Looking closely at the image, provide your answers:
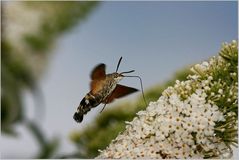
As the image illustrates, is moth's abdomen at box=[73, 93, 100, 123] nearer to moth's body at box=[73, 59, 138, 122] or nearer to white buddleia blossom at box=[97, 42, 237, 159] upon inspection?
moth's body at box=[73, 59, 138, 122]

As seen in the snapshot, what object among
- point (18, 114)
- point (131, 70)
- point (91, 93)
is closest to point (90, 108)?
point (91, 93)

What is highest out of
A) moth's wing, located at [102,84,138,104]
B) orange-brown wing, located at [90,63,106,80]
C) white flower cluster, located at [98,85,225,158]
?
orange-brown wing, located at [90,63,106,80]

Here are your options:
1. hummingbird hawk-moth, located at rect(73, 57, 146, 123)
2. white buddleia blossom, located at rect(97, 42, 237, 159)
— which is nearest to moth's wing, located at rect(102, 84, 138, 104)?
hummingbird hawk-moth, located at rect(73, 57, 146, 123)

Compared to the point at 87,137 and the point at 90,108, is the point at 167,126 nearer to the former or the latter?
the point at 90,108

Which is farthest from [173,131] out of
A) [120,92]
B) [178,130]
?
[120,92]

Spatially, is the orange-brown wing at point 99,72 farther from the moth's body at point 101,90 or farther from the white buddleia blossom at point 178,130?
the white buddleia blossom at point 178,130

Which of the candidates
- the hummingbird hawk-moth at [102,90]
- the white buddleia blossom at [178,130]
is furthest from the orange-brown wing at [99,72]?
the white buddleia blossom at [178,130]
